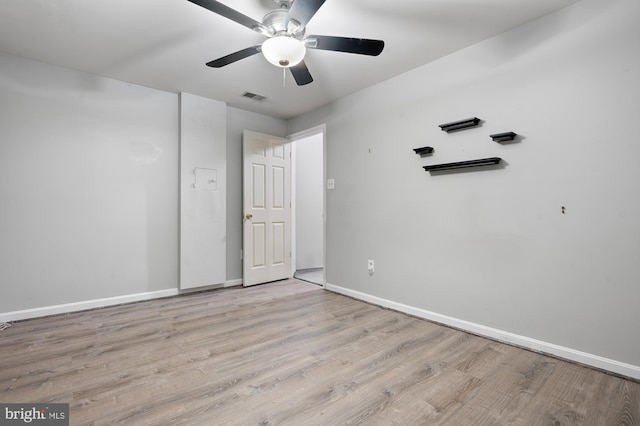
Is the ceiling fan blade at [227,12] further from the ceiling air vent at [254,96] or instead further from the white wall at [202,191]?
the white wall at [202,191]

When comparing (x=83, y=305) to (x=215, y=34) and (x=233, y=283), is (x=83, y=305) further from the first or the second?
(x=215, y=34)

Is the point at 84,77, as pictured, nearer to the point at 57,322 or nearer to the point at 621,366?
the point at 57,322

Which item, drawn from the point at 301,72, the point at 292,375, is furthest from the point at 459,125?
the point at 292,375

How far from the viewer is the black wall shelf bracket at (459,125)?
8.25 ft

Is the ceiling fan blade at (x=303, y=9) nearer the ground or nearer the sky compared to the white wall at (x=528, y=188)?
nearer the sky

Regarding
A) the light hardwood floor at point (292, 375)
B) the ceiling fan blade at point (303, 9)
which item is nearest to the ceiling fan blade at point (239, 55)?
the ceiling fan blade at point (303, 9)

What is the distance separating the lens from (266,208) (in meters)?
4.38

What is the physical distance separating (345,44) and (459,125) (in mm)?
1306

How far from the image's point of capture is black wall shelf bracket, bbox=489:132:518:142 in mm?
2281

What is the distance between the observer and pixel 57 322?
2779 millimetres

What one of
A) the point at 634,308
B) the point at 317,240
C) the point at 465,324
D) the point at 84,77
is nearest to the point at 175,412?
the point at 465,324

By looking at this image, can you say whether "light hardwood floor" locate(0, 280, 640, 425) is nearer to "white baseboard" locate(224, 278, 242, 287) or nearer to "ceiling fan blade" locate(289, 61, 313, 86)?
"white baseboard" locate(224, 278, 242, 287)

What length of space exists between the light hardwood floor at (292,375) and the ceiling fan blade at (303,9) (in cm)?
217

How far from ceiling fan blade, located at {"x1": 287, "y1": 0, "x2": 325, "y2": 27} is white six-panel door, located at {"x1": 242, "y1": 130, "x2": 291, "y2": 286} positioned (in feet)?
8.45
